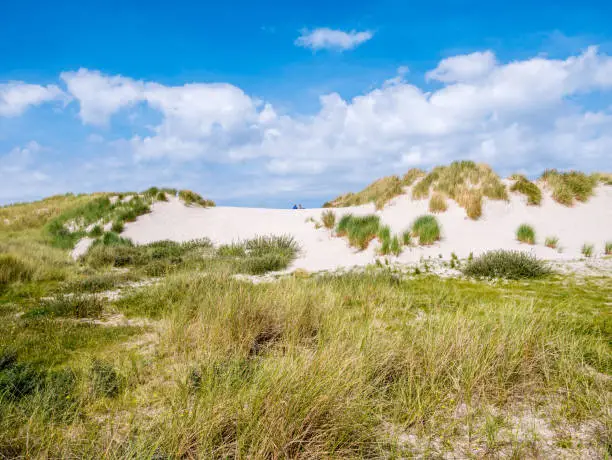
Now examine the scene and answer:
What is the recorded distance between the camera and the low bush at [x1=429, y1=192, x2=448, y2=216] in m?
13.8

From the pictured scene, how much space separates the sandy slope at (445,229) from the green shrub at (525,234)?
210 millimetres

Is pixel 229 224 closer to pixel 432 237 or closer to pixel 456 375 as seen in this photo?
pixel 432 237

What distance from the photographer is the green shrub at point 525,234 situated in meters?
11.2

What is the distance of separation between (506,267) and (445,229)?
429 centimetres

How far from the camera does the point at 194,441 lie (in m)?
2.43

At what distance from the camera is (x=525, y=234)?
37.0 feet

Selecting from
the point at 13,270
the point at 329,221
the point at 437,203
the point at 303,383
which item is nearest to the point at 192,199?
the point at 329,221

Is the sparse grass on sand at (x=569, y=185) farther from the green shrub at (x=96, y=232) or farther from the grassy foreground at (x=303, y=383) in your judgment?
the green shrub at (x=96, y=232)

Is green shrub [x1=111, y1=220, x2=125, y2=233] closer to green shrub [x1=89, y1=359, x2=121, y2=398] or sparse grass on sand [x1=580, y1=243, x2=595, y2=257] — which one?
green shrub [x1=89, y1=359, x2=121, y2=398]

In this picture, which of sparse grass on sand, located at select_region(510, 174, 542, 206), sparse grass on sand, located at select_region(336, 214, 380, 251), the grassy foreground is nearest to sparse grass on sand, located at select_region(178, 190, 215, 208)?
sparse grass on sand, located at select_region(336, 214, 380, 251)

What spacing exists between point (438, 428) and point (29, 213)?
3119 cm

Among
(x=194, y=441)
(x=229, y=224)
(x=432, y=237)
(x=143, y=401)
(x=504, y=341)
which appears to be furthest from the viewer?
(x=229, y=224)

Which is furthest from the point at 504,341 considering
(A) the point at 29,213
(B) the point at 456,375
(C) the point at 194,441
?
(A) the point at 29,213

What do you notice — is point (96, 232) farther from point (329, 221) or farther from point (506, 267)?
point (506, 267)
